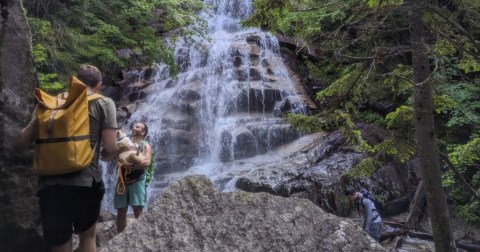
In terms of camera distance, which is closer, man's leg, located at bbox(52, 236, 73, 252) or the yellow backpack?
the yellow backpack

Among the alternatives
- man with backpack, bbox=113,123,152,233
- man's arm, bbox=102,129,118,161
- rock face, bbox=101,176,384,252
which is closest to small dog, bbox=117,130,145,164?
man's arm, bbox=102,129,118,161

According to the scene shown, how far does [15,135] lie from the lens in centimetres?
368

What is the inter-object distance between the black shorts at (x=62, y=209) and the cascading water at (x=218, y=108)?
953 cm

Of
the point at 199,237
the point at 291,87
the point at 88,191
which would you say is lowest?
the point at 199,237

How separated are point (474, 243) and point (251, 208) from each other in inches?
403

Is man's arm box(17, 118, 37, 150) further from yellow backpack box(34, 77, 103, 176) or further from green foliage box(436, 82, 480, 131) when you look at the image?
green foliage box(436, 82, 480, 131)

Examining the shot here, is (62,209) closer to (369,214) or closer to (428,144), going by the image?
(428,144)

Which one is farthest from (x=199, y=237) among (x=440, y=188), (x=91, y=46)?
(x=91, y=46)

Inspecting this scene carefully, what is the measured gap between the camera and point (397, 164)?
14.3 meters

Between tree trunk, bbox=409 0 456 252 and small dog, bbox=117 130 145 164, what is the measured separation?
3809 mm

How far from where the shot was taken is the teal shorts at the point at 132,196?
18.2ft

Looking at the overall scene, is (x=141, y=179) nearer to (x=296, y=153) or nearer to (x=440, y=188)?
(x=440, y=188)

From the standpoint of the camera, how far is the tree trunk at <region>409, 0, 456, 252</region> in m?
5.98

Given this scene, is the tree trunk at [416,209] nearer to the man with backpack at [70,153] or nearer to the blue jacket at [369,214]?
the blue jacket at [369,214]
